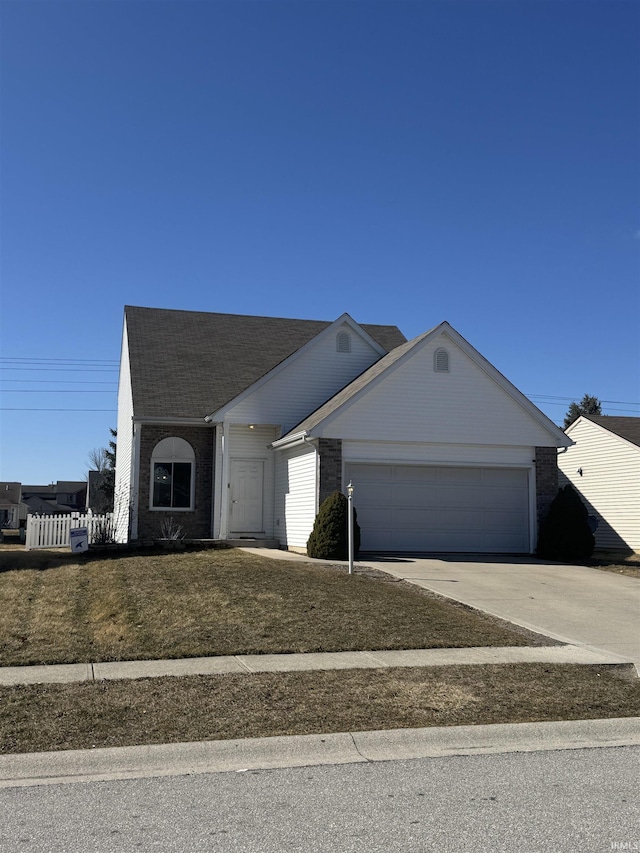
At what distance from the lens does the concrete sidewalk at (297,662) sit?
27.3ft

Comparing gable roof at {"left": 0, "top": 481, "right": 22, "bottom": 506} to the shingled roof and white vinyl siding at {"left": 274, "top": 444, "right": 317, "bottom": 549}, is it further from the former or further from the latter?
white vinyl siding at {"left": 274, "top": 444, "right": 317, "bottom": 549}

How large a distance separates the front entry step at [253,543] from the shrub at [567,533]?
6.97 m

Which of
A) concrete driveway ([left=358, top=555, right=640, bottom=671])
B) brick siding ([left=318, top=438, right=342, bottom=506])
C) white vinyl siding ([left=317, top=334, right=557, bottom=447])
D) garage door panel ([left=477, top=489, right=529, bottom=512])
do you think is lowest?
concrete driveway ([left=358, top=555, right=640, bottom=671])

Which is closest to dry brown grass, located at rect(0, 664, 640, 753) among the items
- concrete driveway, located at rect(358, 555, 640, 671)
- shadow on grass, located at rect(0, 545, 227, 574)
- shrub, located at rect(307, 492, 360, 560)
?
concrete driveway, located at rect(358, 555, 640, 671)

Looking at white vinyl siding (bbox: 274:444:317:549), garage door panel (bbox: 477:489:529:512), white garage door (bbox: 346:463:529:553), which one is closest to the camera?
white vinyl siding (bbox: 274:444:317:549)

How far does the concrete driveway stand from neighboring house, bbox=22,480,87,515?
80.3 meters

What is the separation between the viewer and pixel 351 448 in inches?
780

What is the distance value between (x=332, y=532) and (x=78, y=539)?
6124mm

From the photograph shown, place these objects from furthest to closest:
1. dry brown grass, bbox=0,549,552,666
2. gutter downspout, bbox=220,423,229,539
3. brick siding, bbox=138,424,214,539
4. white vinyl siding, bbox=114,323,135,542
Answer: white vinyl siding, bbox=114,323,135,542
brick siding, bbox=138,424,214,539
gutter downspout, bbox=220,423,229,539
dry brown grass, bbox=0,549,552,666

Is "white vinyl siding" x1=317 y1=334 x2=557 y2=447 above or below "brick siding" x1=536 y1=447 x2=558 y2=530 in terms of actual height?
above

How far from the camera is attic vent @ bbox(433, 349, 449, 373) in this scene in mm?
20516

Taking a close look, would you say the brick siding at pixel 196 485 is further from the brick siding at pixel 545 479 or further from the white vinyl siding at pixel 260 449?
the brick siding at pixel 545 479

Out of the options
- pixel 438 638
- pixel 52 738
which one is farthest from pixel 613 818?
pixel 438 638

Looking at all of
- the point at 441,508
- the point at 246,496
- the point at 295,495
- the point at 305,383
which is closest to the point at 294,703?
the point at 295,495
